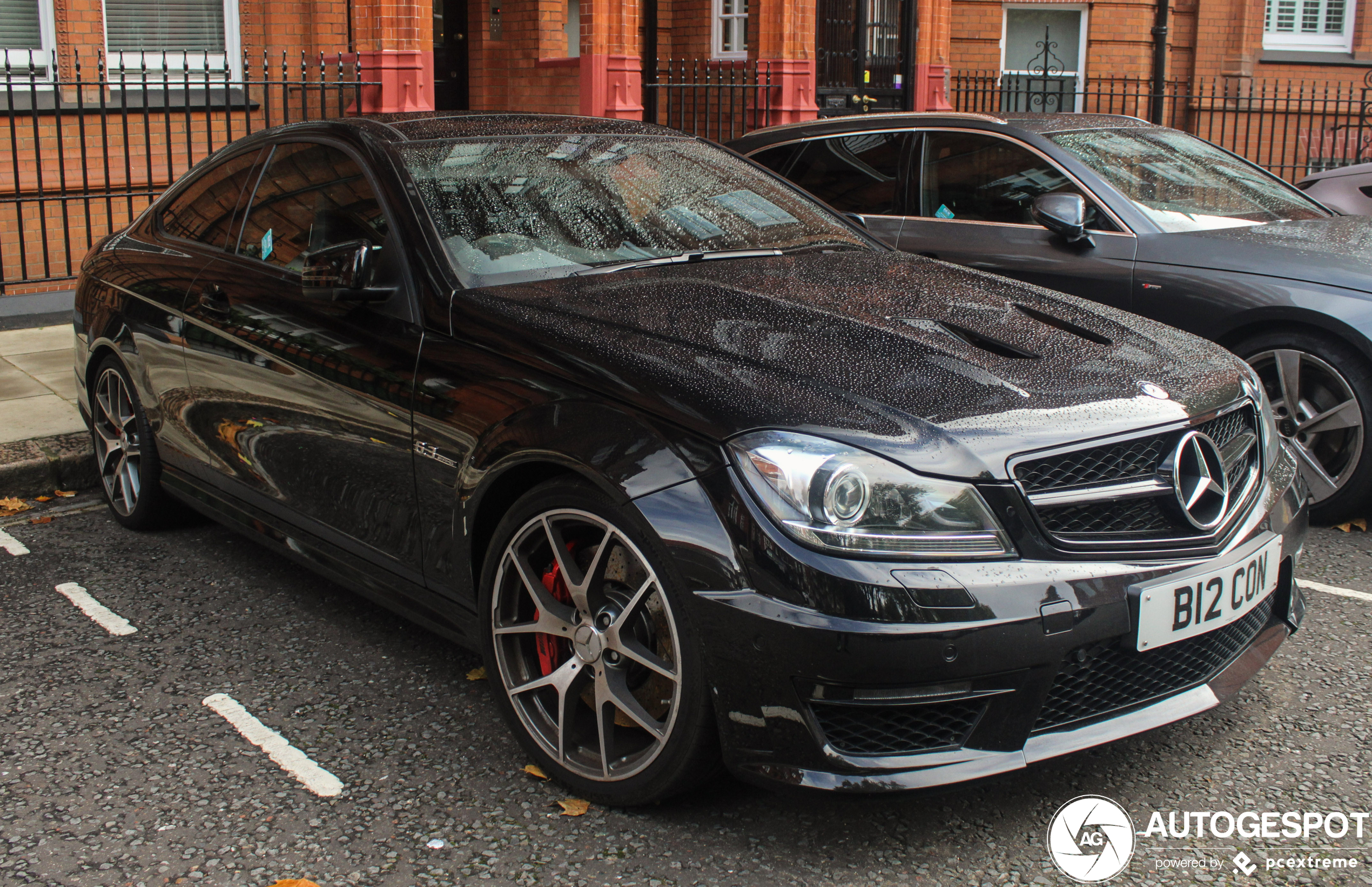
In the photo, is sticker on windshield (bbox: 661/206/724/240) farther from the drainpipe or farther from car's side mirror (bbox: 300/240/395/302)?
the drainpipe

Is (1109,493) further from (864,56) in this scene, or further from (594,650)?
(864,56)

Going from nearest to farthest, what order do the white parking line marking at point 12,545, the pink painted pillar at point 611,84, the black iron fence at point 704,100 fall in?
the white parking line marking at point 12,545 → the pink painted pillar at point 611,84 → the black iron fence at point 704,100

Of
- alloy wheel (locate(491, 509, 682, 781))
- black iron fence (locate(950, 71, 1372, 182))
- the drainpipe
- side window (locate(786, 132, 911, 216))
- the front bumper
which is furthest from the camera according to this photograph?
black iron fence (locate(950, 71, 1372, 182))

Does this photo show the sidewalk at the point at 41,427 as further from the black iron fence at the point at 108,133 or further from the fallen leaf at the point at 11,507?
the black iron fence at the point at 108,133

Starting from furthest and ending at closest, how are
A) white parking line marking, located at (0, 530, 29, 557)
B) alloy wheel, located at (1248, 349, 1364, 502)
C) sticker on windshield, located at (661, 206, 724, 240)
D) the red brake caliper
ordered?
alloy wheel, located at (1248, 349, 1364, 502), white parking line marking, located at (0, 530, 29, 557), sticker on windshield, located at (661, 206, 724, 240), the red brake caliper

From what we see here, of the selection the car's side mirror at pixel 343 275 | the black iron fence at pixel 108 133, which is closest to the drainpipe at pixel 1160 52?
the black iron fence at pixel 108 133

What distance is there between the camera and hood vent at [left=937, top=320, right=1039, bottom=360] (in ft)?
10.1

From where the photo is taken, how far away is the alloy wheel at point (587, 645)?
9.25 ft

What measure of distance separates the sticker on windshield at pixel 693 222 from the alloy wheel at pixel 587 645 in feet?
4.30

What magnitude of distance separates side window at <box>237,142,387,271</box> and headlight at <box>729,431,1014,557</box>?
1565mm

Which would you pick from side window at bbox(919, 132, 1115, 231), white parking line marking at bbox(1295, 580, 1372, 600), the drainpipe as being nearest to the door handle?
side window at bbox(919, 132, 1115, 231)

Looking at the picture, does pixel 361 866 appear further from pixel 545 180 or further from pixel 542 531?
pixel 545 180

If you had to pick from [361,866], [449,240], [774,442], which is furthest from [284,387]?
[774,442]

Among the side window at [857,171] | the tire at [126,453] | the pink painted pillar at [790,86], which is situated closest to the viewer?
the tire at [126,453]
